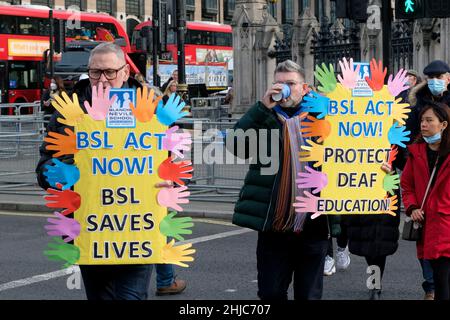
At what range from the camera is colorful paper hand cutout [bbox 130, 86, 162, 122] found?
5586 mm

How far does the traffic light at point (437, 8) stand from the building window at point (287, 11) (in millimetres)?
61975

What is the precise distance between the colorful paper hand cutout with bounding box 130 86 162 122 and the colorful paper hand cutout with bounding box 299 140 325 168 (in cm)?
104

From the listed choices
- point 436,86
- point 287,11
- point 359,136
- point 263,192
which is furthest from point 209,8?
point 263,192

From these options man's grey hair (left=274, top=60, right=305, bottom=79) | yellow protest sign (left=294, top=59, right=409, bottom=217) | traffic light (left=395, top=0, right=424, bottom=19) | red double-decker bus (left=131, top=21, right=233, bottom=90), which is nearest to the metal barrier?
traffic light (left=395, top=0, right=424, bottom=19)

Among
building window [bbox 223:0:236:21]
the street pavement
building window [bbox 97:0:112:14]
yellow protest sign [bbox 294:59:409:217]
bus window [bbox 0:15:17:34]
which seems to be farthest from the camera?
building window [bbox 223:0:236:21]

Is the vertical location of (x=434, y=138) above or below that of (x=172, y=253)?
above

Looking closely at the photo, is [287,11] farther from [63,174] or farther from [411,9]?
[63,174]

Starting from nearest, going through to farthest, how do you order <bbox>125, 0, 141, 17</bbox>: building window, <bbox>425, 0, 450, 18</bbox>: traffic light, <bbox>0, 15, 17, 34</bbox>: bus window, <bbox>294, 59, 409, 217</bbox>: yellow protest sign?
1. <bbox>294, 59, 409, 217</bbox>: yellow protest sign
2. <bbox>425, 0, 450, 18</bbox>: traffic light
3. <bbox>0, 15, 17, 34</bbox>: bus window
4. <bbox>125, 0, 141, 17</bbox>: building window

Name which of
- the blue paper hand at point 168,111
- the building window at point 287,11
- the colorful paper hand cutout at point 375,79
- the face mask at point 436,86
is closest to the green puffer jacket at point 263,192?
the blue paper hand at point 168,111

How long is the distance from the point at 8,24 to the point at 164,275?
34261mm

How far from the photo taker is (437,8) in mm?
13969

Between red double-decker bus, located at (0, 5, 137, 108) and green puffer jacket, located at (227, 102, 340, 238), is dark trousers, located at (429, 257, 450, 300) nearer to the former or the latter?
green puffer jacket, located at (227, 102, 340, 238)

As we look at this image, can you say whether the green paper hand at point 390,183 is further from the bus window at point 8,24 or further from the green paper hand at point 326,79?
the bus window at point 8,24
